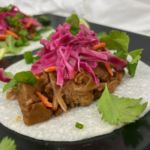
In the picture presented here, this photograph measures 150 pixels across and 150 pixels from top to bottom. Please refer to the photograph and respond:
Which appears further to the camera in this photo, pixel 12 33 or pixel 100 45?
pixel 12 33

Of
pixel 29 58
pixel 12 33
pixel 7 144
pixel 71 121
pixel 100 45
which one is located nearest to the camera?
pixel 7 144

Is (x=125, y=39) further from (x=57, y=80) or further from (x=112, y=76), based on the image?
(x=57, y=80)

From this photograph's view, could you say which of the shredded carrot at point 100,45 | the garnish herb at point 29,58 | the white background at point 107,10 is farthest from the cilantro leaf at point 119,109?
the white background at point 107,10

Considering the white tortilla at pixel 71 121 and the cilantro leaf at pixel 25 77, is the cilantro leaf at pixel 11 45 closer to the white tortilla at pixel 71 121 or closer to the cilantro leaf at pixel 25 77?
the white tortilla at pixel 71 121

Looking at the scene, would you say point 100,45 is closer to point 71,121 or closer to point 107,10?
point 71,121

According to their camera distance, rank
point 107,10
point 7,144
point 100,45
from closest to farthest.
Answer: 1. point 7,144
2. point 100,45
3. point 107,10

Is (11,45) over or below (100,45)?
below

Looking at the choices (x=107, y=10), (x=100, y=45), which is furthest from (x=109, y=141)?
(x=107, y=10)
